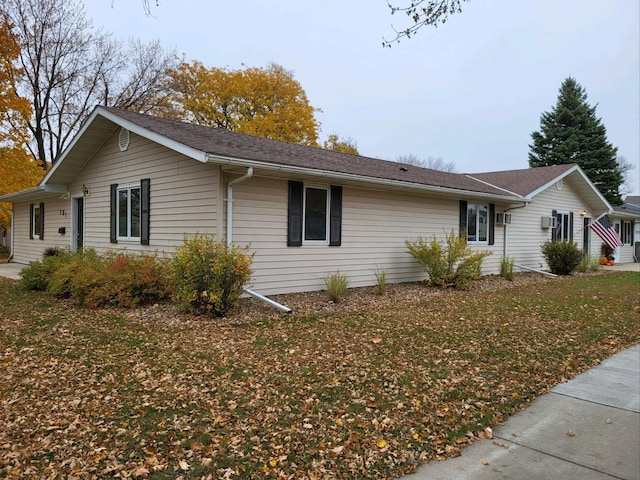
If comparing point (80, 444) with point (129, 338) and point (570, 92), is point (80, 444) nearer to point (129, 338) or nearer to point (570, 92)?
point (129, 338)

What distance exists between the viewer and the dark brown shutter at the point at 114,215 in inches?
403

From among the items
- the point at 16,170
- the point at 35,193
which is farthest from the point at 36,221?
the point at 16,170

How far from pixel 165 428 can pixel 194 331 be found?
2644mm

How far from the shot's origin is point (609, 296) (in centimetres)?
898

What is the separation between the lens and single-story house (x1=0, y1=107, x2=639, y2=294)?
25.2ft

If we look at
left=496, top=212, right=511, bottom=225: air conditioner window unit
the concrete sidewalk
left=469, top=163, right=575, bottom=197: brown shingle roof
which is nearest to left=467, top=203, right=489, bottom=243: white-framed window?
left=496, top=212, right=511, bottom=225: air conditioner window unit

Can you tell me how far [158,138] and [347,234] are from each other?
163 inches

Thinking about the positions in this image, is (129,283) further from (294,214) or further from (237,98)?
(237,98)

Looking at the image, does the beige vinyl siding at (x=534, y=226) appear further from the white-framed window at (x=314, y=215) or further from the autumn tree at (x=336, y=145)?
the autumn tree at (x=336, y=145)

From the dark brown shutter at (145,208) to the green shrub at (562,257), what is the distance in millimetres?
11758

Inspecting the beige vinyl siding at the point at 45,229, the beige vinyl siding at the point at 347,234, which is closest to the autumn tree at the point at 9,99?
the beige vinyl siding at the point at 45,229

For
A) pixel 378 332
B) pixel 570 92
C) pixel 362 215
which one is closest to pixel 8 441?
pixel 378 332

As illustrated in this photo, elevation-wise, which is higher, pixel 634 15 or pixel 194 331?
pixel 634 15

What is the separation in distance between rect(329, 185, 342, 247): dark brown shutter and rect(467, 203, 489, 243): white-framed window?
4959mm
